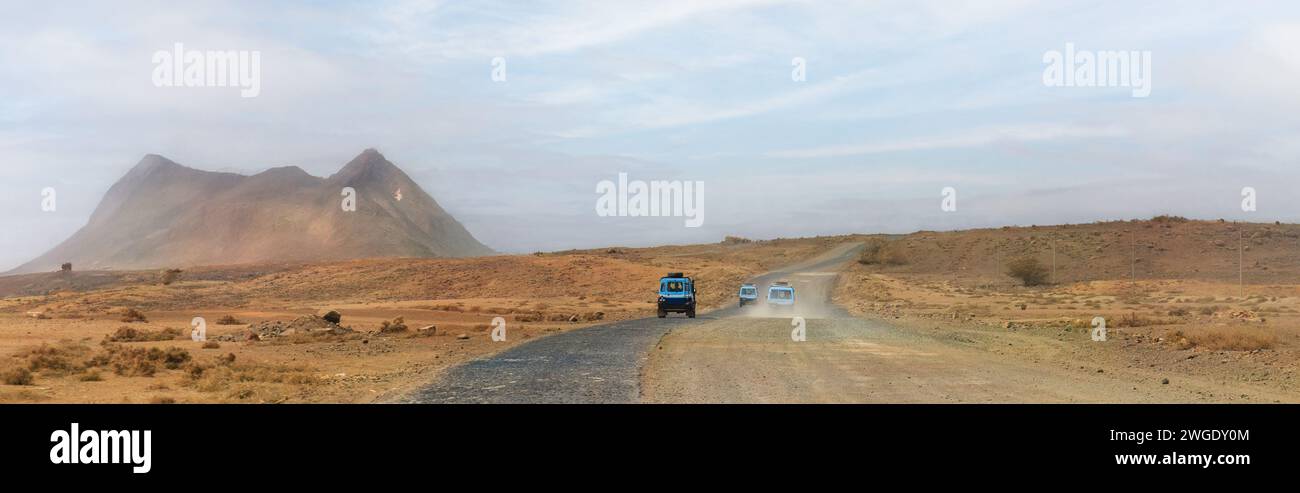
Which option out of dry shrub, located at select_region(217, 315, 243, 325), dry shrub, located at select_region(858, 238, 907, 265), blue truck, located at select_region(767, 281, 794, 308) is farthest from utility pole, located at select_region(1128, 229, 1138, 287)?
dry shrub, located at select_region(217, 315, 243, 325)

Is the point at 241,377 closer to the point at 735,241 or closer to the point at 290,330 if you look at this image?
the point at 290,330

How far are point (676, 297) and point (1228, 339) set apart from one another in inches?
1077

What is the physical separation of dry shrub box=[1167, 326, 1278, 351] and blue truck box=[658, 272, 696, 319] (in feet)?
81.2

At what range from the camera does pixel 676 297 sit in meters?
47.7

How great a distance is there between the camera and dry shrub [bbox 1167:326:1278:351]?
76.8 ft

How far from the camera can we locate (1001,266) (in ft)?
335

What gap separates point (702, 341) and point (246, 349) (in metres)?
15.2

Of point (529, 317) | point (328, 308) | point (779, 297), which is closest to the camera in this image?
point (529, 317)

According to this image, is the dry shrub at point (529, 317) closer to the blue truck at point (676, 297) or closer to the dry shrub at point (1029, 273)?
the blue truck at point (676, 297)

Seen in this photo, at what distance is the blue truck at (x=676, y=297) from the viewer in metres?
47.6

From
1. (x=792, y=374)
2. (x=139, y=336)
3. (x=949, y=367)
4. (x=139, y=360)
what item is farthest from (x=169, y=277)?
(x=949, y=367)

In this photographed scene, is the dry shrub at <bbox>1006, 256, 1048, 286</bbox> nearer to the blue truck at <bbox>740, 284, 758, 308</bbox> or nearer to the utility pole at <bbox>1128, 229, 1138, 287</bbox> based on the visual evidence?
the utility pole at <bbox>1128, 229, 1138, 287</bbox>
